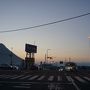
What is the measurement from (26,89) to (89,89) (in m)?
4.07

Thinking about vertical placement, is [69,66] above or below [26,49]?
below

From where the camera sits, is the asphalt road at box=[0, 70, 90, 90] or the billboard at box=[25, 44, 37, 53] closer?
the asphalt road at box=[0, 70, 90, 90]

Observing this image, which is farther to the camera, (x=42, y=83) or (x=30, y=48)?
(x=30, y=48)

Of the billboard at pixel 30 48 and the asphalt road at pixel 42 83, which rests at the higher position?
the billboard at pixel 30 48

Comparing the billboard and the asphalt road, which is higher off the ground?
the billboard

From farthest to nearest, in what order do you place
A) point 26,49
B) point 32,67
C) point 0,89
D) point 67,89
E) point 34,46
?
point 34,46, point 26,49, point 32,67, point 67,89, point 0,89

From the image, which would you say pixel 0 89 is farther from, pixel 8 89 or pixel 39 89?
pixel 39 89

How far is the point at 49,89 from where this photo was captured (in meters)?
16.5

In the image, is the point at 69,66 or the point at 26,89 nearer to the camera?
the point at 26,89

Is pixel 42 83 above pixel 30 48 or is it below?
below

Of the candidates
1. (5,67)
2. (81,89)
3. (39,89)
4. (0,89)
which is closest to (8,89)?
(0,89)

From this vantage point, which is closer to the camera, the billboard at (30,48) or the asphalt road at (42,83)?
the asphalt road at (42,83)

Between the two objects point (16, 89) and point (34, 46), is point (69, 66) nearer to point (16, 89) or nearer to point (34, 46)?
point (34, 46)


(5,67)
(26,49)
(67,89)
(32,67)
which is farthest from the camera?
(26,49)
